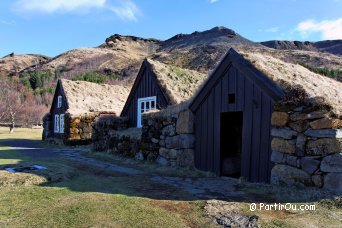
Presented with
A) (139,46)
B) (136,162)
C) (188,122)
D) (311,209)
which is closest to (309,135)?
(311,209)

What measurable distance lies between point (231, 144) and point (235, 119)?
2.87 ft

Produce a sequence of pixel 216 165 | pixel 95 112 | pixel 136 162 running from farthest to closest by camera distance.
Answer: pixel 95 112
pixel 136 162
pixel 216 165

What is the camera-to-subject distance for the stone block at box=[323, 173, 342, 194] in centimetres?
685

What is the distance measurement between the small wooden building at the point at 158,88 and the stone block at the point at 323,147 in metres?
8.25

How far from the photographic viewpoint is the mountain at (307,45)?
406 ft

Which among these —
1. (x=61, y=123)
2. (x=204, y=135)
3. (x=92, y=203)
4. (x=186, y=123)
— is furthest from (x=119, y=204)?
(x=61, y=123)

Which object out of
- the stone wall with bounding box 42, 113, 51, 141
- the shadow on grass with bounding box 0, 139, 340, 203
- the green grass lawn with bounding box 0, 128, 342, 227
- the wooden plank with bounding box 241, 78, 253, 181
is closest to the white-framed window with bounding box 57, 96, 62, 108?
the stone wall with bounding box 42, 113, 51, 141

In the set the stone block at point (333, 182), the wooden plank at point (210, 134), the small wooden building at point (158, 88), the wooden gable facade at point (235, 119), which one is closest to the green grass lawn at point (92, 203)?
the wooden plank at point (210, 134)

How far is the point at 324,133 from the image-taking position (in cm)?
714

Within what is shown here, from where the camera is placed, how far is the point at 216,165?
10148 mm

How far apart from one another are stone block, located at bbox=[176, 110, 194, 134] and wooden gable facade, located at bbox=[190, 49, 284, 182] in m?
0.18

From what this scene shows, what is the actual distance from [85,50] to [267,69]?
13876 centimetres

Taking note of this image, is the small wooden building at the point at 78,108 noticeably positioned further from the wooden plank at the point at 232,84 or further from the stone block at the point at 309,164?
the stone block at the point at 309,164

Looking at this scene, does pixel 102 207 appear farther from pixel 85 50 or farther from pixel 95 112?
pixel 85 50
